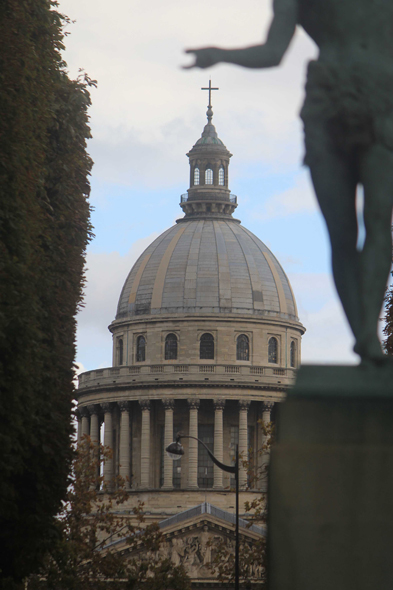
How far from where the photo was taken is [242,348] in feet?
406

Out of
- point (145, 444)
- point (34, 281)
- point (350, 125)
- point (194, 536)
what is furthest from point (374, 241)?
point (145, 444)

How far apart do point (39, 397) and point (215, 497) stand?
3593 inches

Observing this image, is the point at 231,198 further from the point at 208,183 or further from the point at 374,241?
the point at 374,241

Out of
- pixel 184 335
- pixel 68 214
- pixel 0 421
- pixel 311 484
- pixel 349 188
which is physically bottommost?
pixel 311 484

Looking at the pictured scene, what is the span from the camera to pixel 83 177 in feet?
125

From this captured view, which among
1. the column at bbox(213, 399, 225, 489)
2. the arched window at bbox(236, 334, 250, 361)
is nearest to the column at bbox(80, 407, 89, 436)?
the column at bbox(213, 399, 225, 489)

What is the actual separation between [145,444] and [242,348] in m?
11.8

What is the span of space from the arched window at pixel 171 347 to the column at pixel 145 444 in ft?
15.3

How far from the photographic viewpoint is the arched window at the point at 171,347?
124000mm

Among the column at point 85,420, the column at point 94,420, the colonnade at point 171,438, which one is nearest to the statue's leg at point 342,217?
the colonnade at point 171,438

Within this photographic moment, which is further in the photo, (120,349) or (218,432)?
(120,349)

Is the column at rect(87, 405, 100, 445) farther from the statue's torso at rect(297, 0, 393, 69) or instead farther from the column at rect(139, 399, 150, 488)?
the statue's torso at rect(297, 0, 393, 69)

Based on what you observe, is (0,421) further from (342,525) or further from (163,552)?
(163,552)

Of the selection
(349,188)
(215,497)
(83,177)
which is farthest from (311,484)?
(215,497)
